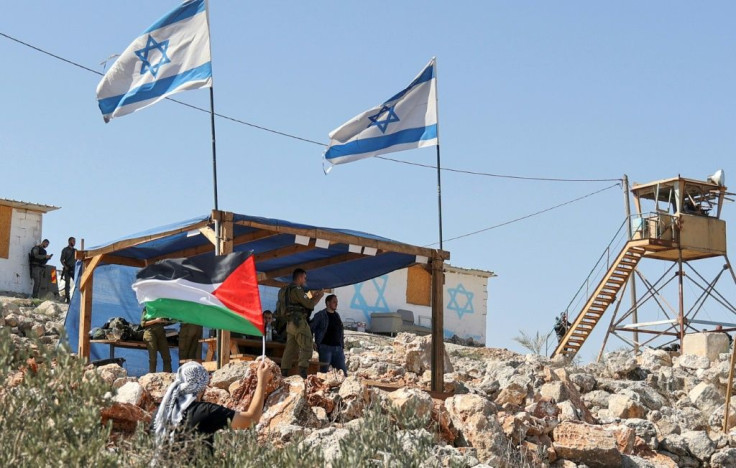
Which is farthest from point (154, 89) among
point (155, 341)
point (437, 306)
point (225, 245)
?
point (437, 306)

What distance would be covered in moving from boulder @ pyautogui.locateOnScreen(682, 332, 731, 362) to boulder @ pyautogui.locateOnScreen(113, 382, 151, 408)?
1973cm

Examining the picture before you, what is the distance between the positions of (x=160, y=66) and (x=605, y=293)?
20707 mm

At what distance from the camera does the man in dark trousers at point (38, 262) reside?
32406mm

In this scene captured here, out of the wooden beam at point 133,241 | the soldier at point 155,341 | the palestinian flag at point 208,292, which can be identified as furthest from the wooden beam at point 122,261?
the palestinian flag at point 208,292

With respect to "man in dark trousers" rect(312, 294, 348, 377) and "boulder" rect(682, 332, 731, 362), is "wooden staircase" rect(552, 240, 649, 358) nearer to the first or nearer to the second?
"boulder" rect(682, 332, 731, 362)

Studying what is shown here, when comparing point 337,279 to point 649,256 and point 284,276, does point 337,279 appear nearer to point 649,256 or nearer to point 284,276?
point 284,276

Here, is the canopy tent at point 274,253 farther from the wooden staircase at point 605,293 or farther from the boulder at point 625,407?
the wooden staircase at point 605,293

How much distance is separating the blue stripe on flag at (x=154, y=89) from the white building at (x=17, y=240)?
51.3 ft

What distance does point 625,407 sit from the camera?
1850 centimetres

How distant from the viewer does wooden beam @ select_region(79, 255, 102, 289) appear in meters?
17.7

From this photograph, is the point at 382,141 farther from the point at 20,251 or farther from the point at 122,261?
the point at 20,251

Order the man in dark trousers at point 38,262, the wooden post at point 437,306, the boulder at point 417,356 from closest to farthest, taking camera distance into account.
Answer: the wooden post at point 437,306
the boulder at point 417,356
the man in dark trousers at point 38,262

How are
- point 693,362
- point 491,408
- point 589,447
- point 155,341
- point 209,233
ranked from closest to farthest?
point 491,408 → point 589,447 → point 209,233 → point 155,341 → point 693,362

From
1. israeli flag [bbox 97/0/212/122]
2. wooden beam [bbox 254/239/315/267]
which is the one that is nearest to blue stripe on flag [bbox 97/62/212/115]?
israeli flag [bbox 97/0/212/122]
